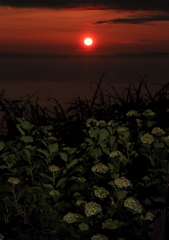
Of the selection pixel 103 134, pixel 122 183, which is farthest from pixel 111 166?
pixel 103 134

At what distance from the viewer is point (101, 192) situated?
123 inches

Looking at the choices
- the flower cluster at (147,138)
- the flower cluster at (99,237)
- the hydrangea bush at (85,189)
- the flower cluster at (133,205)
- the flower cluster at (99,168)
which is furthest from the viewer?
the flower cluster at (147,138)

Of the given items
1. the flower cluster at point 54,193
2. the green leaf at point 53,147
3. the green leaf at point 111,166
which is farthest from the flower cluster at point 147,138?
the flower cluster at point 54,193

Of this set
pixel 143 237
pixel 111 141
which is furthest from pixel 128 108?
pixel 143 237

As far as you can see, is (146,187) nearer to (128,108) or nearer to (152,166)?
(152,166)

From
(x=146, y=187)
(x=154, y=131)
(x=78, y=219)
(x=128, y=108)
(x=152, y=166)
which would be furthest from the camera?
(x=128, y=108)

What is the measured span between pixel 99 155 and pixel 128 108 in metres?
2.98

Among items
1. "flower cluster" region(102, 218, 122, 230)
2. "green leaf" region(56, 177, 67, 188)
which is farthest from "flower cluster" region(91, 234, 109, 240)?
"green leaf" region(56, 177, 67, 188)

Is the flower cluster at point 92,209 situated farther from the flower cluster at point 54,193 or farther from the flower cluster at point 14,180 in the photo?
the flower cluster at point 14,180

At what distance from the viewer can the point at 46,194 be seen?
3.28m

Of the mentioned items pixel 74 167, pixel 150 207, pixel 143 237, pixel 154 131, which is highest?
pixel 154 131

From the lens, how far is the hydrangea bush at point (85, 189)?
313 centimetres

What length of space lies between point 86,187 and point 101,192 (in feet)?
1.14

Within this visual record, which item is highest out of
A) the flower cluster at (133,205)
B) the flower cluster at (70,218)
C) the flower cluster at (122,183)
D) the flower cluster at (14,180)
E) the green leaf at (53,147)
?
the green leaf at (53,147)
